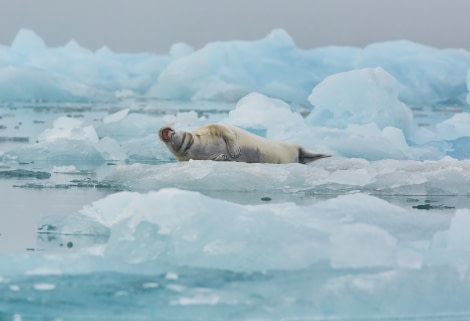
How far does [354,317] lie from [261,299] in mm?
265

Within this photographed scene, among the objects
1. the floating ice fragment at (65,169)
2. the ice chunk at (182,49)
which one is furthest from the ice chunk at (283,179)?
the ice chunk at (182,49)

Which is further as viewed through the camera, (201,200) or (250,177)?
(250,177)

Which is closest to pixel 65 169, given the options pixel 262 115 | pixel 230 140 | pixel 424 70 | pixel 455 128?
pixel 230 140

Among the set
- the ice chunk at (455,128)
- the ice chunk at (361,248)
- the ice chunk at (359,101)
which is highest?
the ice chunk at (359,101)

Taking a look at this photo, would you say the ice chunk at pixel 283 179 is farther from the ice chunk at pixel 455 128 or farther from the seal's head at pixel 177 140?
the ice chunk at pixel 455 128

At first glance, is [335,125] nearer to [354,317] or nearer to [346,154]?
[346,154]

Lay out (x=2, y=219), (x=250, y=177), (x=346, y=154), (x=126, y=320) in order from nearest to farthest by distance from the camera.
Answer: (x=126, y=320) → (x=2, y=219) → (x=250, y=177) → (x=346, y=154)

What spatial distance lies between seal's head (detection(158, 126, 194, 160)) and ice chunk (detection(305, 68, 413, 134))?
368 centimetres

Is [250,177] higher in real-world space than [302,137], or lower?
lower

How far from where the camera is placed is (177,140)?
5152 millimetres

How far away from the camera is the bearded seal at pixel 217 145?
5.16 meters

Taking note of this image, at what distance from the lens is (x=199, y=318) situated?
8.43ft

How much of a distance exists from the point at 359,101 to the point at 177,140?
4096mm

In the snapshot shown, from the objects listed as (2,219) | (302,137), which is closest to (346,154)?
(302,137)
